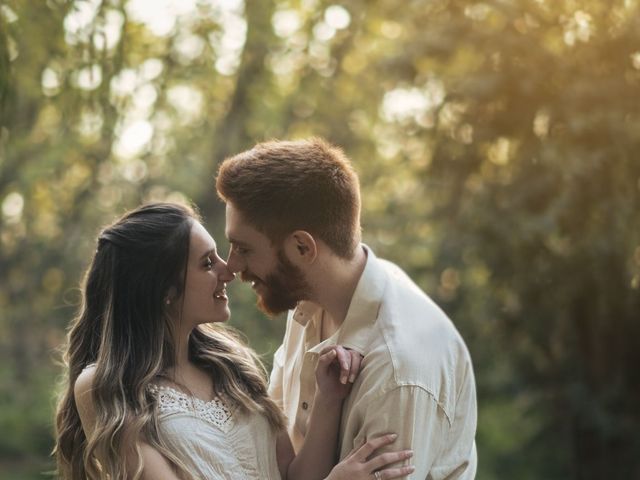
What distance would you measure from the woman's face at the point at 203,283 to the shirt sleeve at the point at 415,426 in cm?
52

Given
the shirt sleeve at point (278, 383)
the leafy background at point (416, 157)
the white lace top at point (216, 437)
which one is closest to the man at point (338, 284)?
the white lace top at point (216, 437)

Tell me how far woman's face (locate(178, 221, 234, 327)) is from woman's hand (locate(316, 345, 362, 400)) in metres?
0.33

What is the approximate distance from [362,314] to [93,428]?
783mm

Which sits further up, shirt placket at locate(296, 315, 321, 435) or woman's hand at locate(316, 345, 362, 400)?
woman's hand at locate(316, 345, 362, 400)

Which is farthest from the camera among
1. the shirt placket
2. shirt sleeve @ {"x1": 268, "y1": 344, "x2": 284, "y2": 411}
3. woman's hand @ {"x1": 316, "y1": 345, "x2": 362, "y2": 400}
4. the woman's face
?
shirt sleeve @ {"x1": 268, "y1": 344, "x2": 284, "y2": 411}

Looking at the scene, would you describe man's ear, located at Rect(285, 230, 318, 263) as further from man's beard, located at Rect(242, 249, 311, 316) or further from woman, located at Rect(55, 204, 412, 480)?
woman, located at Rect(55, 204, 412, 480)

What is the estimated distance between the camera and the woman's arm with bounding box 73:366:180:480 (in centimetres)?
253

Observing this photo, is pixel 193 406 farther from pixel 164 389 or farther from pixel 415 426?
pixel 415 426

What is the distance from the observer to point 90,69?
13.0 feet

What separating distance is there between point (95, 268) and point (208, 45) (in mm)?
7214

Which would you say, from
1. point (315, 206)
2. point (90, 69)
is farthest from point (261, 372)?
point (90, 69)

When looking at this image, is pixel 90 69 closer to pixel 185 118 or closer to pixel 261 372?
pixel 261 372

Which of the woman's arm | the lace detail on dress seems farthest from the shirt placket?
the woman's arm

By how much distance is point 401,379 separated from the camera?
2.57 metres
